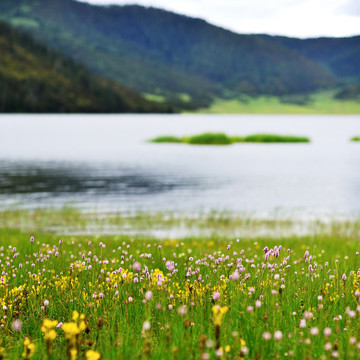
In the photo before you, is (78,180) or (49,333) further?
(78,180)

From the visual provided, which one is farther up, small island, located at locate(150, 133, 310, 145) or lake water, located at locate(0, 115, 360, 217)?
small island, located at locate(150, 133, 310, 145)

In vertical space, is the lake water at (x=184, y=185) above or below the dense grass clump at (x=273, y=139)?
below

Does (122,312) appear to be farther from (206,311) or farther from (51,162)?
(51,162)

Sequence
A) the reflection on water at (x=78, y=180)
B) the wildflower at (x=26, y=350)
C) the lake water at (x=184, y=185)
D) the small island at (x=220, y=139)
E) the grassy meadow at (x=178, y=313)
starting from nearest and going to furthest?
1. the wildflower at (x=26, y=350)
2. the grassy meadow at (x=178, y=313)
3. the lake water at (x=184, y=185)
4. the reflection on water at (x=78, y=180)
5. the small island at (x=220, y=139)

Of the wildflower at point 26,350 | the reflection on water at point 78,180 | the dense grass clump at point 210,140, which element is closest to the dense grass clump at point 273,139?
the dense grass clump at point 210,140

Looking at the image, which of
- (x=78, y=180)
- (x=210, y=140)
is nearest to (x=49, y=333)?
(x=78, y=180)

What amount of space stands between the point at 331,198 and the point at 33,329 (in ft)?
106

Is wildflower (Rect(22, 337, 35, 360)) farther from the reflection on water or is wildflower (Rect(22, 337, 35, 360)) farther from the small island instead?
the small island

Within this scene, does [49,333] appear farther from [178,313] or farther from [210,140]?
[210,140]

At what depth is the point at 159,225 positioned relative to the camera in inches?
915

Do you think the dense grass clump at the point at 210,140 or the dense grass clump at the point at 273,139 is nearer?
the dense grass clump at the point at 210,140

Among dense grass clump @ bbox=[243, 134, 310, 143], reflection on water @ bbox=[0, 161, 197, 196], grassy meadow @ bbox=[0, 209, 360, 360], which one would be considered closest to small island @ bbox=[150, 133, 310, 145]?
dense grass clump @ bbox=[243, 134, 310, 143]

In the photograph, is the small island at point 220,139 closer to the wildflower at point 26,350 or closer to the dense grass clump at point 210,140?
the dense grass clump at point 210,140

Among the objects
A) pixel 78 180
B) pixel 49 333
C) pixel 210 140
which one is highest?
pixel 210 140
